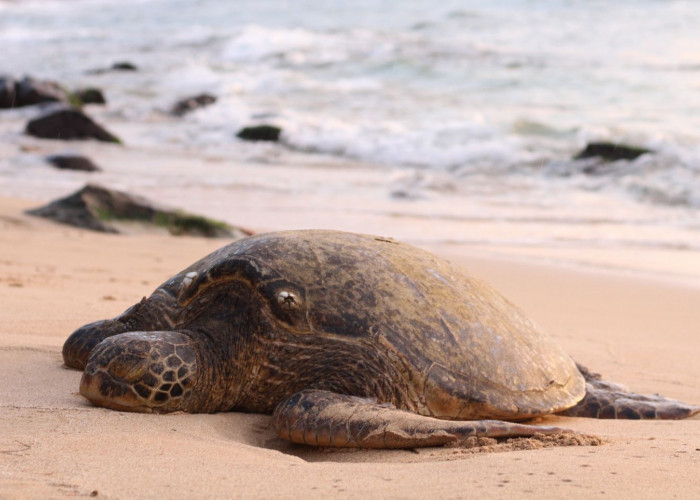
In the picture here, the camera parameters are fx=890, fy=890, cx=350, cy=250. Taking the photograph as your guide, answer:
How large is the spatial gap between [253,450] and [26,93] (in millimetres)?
15338

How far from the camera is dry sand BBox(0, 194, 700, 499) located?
2.20 meters

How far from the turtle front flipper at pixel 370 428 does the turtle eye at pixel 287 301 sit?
36 cm

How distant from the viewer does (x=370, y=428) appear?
278 cm

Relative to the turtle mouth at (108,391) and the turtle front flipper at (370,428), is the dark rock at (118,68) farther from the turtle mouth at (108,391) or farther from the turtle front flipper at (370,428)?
the turtle front flipper at (370,428)

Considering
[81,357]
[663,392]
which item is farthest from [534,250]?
[81,357]

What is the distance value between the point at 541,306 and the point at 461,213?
329 cm

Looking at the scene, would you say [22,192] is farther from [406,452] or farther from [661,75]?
[661,75]

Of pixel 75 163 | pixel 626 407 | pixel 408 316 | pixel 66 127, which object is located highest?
pixel 66 127

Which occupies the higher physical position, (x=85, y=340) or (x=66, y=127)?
(x=66, y=127)

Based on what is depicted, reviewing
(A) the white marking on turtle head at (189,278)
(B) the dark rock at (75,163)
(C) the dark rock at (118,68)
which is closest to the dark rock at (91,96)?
(C) the dark rock at (118,68)

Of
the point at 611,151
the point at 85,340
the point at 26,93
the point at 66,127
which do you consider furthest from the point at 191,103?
the point at 85,340

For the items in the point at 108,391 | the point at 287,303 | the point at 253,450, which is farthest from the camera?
the point at 287,303

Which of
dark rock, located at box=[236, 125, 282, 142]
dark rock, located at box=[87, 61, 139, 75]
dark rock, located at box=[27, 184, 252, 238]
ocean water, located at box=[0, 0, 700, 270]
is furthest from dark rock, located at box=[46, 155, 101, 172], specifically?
dark rock, located at box=[87, 61, 139, 75]

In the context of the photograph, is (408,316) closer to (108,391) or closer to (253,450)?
(253,450)
